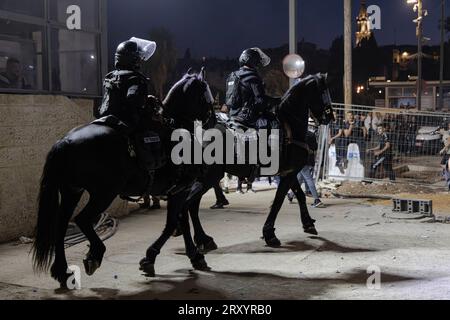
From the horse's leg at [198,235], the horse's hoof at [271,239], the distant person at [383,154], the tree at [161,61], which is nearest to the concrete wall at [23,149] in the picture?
the horse's leg at [198,235]

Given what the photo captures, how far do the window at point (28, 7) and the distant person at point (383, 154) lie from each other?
29.9ft

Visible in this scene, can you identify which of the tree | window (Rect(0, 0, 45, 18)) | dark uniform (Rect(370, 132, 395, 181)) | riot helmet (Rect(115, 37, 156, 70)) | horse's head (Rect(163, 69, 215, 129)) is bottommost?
dark uniform (Rect(370, 132, 395, 181))

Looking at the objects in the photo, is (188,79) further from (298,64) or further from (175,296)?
(298,64)

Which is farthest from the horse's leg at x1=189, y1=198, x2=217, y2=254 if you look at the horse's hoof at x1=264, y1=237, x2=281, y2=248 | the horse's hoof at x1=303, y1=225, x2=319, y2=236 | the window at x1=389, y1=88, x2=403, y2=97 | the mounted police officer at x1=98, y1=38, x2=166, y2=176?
the window at x1=389, y1=88, x2=403, y2=97

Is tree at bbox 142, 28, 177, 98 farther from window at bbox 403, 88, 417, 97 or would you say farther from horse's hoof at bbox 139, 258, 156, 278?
horse's hoof at bbox 139, 258, 156, 278

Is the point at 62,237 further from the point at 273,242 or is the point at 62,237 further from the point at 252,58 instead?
the point at 252,58

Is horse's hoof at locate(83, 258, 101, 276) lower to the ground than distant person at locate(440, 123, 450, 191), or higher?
lower

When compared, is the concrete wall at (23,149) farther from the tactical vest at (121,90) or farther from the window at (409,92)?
the window at (409,92)

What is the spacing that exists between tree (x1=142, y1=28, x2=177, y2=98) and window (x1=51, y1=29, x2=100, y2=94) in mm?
27272

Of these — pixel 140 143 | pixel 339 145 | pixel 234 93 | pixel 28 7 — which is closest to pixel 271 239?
pixel 234 93

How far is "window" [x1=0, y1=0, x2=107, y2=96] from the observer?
8.67 m

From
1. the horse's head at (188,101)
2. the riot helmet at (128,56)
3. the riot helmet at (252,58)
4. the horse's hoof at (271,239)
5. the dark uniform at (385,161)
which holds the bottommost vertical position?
the horse's hoof at (271,239)

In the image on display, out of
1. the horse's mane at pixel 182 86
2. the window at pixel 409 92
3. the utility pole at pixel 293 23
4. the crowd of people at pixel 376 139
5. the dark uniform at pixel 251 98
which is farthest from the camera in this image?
the window at pixel 409 92

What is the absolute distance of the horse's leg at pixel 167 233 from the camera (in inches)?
244
